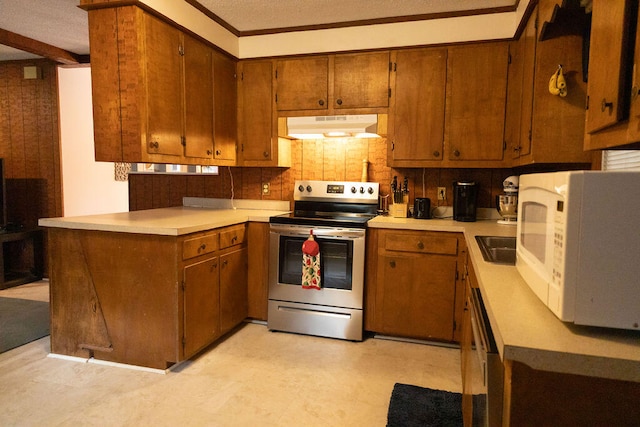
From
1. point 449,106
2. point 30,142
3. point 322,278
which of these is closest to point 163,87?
point 322,278

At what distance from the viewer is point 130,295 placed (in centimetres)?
251

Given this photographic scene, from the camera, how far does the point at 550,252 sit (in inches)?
37.8

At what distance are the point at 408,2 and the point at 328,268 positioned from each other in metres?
2.00

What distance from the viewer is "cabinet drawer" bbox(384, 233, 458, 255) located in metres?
2.84

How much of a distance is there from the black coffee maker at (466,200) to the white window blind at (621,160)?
3.15 feet

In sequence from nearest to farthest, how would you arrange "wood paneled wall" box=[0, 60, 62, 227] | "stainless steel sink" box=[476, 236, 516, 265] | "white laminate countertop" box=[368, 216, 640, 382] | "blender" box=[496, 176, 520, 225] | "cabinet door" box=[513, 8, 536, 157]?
"white laminate countertop" box=[368, 216, 640, 382] < "stainless steel sink" box=[476, 236, 516, 265] < "cabinet door" box=[513, 8, 536, 157] < "blender" box=[496, 176, 520, 225] < "wood paneled wall" box=[0, 60, 62, 227]

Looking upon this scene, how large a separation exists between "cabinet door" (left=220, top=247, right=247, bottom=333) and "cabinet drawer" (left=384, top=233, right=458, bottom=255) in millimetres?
1141

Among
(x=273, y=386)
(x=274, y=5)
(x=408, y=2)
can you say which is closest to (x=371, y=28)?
(x=408, y=2)

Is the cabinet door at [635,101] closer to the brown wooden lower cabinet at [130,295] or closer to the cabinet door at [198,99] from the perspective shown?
the brown wooden lower cabinet at [130,295]

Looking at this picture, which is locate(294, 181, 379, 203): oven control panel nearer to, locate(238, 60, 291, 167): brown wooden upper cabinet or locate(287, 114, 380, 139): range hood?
locate(238, 60, 291, 167): brown wooden upper cabinet

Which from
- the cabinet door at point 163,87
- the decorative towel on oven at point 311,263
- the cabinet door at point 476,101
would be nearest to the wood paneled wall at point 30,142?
the cabinet door at point 163,87

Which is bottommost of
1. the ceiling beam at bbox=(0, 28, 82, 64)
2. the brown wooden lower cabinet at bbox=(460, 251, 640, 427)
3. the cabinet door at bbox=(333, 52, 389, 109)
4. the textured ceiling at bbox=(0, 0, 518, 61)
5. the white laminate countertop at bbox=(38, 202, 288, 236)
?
the brown wooden lower cabinet at bbox=(460, 251, 640, 427)

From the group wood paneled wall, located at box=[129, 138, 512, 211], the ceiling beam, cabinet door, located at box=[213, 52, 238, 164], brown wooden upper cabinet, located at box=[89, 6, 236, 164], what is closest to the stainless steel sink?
wood paneled wall, located at box=[129, 138, 512, 211]

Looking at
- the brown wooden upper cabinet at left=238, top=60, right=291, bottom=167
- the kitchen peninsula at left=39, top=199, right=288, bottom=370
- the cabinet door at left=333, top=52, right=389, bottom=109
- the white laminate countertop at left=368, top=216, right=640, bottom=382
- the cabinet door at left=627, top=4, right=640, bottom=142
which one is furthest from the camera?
the brown wooden upper cabinet at left=238, top=60, right=291, bottom=167
